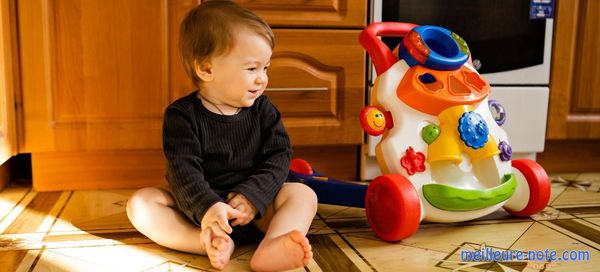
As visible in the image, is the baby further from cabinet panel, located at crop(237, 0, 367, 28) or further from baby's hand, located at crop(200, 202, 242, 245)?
cabinet panel, located at crop(237, 0, 367, 28)

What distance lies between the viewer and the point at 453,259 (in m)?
0.99

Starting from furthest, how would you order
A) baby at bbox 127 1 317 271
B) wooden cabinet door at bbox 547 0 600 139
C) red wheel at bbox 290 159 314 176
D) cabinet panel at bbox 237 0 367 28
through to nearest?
1. wooden cabinet door at bbox 547 0 600 139
2. cabinet panel at bbox 237 0 367 28
3. red wheel at bbox 290 159 314 176
4. baby at bbox 127 1 317 271

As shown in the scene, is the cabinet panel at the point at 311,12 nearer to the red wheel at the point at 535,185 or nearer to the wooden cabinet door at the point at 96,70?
the wooden cabinet door at the point at 96,70

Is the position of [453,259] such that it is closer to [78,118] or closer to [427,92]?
[427,92]

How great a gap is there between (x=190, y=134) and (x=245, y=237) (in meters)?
0.21

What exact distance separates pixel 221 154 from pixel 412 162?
1.17ft

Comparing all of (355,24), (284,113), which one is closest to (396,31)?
(355,24)

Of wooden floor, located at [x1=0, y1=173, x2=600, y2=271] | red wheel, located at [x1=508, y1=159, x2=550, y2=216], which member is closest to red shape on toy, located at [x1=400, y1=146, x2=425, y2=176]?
wooden floor, located at [x1=0, y1=173, x2=600, y2=271]

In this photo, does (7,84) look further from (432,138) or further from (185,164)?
(432,138)

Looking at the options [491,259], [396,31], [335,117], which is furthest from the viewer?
[335,117]

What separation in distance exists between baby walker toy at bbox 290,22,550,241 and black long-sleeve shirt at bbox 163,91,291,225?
18cm

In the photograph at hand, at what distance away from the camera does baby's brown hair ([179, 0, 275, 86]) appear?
0.99 metres

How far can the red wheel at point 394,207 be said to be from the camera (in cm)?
103

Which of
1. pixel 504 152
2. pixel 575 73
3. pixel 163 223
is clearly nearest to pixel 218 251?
pixel 163 223
